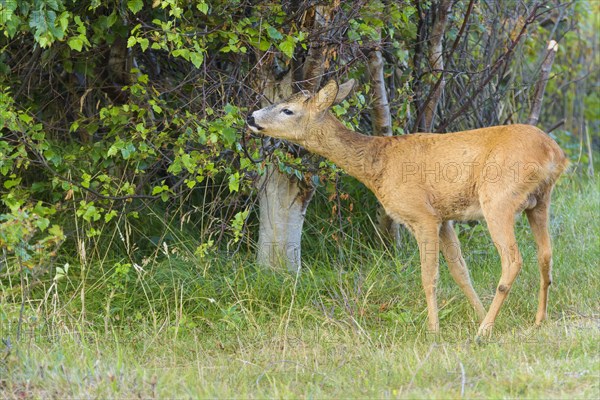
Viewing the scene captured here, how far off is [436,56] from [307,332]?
2.91m

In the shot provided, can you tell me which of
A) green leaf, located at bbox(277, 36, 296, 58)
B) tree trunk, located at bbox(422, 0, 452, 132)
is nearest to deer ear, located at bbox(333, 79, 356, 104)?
green leaf, located at bbox(277, 36, 296, 58)

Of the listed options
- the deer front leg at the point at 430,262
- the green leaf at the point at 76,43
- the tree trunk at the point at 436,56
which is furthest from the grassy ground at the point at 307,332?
the green leaf at the point at 76,43

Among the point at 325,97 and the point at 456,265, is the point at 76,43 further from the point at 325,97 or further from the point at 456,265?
the point at 456,265

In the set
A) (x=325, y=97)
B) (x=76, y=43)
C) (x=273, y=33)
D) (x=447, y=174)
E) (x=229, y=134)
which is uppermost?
(x=273, y=33)

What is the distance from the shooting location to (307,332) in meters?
6.16

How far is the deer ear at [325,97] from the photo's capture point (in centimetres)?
640

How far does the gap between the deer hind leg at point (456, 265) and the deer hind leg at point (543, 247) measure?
0.44 m

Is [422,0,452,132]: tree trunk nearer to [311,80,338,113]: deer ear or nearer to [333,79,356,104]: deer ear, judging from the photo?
[333,79,356,104]: deer ear

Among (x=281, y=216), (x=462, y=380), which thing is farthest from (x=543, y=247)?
(x=462, y=380)

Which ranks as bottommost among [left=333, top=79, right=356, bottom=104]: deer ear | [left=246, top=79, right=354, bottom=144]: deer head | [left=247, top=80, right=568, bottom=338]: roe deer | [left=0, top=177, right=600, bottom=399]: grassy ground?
[left=0, top=177, right=600, bottom=399]: grassy ground

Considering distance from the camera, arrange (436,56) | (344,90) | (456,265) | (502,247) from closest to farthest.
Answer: (502,247), (344,90), (456,265), (436,56)

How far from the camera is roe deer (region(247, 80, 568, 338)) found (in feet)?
19.8

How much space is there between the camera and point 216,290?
6.91m

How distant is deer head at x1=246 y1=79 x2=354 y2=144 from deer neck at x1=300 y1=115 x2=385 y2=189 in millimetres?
57
